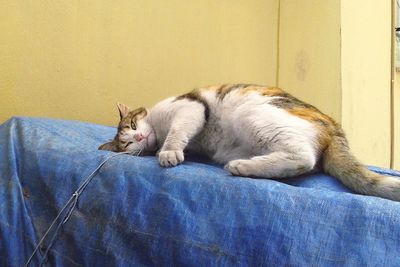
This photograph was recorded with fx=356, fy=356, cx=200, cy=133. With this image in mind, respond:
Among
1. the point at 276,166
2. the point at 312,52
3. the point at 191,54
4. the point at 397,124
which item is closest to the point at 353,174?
the point at 276,166

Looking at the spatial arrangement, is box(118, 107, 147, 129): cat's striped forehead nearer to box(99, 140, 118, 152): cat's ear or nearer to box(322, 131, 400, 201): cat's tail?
box(99, 140, 118, 152): cat's ear

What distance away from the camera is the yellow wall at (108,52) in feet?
4.63

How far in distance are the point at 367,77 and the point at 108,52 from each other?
1.74 meters

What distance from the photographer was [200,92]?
52.1 inches

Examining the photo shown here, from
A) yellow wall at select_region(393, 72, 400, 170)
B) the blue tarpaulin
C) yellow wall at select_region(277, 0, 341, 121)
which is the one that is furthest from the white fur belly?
yellow wall at select_region(393, 72, 400, 170)

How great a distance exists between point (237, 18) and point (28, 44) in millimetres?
1347

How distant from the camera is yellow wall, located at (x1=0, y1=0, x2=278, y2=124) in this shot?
1411mm

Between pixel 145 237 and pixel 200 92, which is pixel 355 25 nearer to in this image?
pixel 200 92

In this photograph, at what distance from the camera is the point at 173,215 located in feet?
2.46

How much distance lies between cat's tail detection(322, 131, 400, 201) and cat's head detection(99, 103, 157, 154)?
0.62m

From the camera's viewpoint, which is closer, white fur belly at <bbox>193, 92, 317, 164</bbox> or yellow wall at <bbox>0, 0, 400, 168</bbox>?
white fur belly at <bbox>193, 92, 317, 164</bbox>

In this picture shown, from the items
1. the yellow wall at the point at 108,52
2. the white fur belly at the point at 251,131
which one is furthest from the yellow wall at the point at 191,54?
the white fur belly at the point at 251,131

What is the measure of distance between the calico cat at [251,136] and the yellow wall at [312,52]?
4.11ft

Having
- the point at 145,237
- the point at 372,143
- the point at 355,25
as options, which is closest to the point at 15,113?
the point at 145,237
